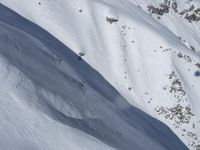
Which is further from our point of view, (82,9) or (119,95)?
(82,9)

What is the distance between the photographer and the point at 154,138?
74.0 ft

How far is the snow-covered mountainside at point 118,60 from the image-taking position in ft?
58.2

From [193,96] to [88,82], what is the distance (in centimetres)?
688

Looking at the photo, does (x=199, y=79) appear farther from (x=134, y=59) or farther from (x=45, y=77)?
(x=45, y=77)

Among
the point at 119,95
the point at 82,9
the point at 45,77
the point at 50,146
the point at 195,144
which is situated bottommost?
the point at 50,146

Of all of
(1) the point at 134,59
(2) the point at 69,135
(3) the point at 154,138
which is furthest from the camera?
(1) the point at 134,59

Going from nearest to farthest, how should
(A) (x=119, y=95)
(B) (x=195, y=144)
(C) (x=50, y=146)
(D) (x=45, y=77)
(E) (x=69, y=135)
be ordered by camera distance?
(C) (x=50, y=146) < (E) (x=69, y=135) < (D) (x=45, y=77) < (B) (x=195, y=144) < (A) (x=119, y=95)

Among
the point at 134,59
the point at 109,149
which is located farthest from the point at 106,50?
the point at 109,149

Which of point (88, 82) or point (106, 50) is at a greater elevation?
point (106, 50)

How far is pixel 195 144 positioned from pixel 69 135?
44.4 feet

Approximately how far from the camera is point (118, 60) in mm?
27766

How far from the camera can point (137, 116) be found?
24.2 metres

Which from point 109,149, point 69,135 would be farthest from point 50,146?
point 109,149

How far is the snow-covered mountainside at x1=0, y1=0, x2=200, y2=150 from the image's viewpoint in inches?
698
